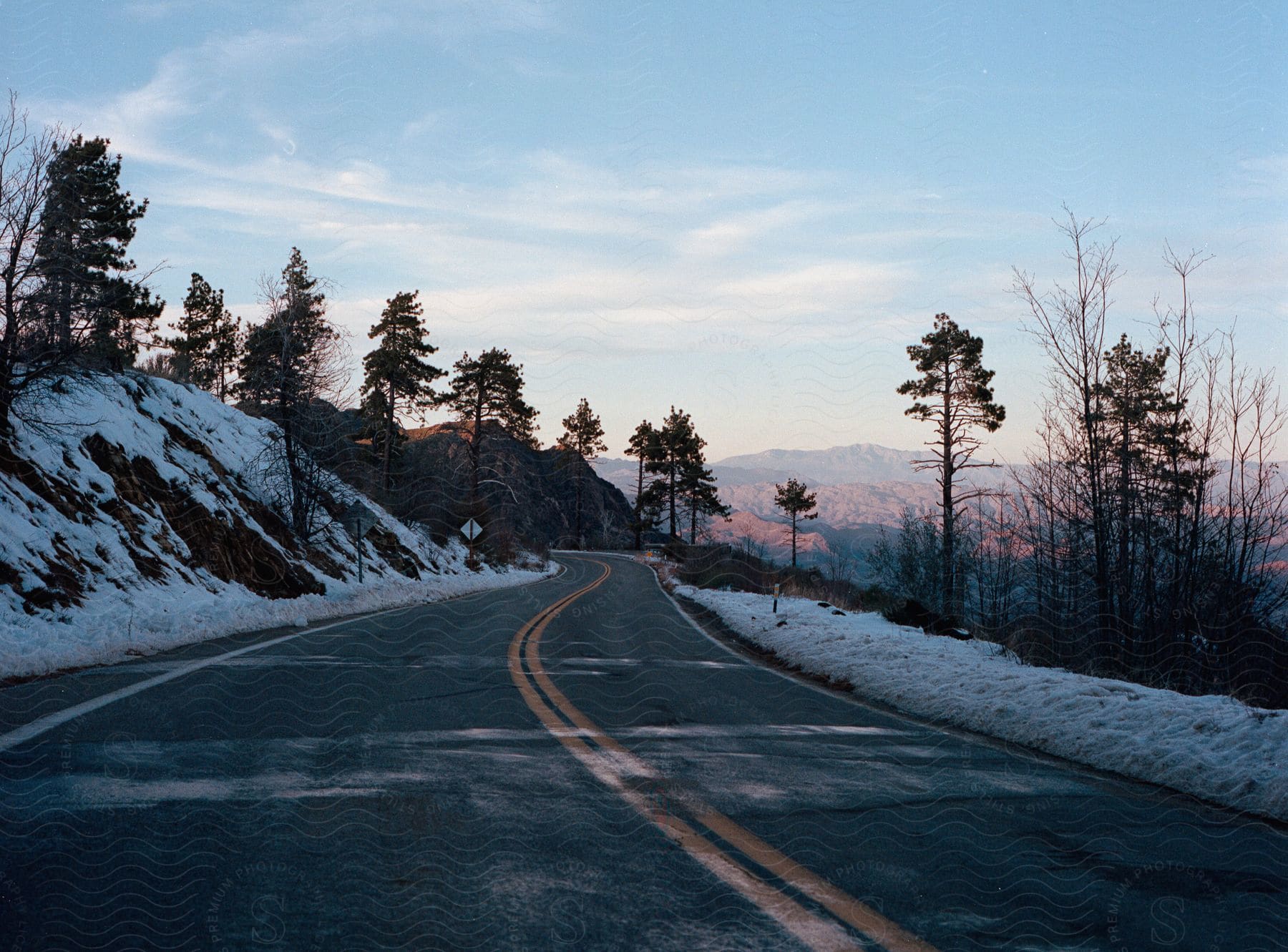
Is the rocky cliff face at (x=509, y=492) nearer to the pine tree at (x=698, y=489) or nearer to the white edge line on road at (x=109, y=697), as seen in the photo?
the pine tree at (x=698, y=489)

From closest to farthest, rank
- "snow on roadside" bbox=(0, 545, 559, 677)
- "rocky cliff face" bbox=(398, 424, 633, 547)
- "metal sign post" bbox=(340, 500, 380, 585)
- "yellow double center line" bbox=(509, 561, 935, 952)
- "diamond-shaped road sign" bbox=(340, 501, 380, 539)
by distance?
"yellow double center line" bbox=(509, 561, 935, 952)
"snow on roadside" bbox=(0, 545, 559, 677)
"metal sign post" bbox=(340, 500, 380, 585)
"diamond-shaped road sign" bbox=(340, 501, 380, 539)
"rocky cliff face" bbox=(398, 424, 633, 547)

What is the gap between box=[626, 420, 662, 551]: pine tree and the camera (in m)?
104

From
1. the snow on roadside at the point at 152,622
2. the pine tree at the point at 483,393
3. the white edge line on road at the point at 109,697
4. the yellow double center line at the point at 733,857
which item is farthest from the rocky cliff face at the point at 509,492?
the yellow double center line at the point at 733,857

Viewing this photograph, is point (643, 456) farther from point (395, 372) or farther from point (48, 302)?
point (48, 302)

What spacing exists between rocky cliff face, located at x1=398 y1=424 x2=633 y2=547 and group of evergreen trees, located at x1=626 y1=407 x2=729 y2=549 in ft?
37.2

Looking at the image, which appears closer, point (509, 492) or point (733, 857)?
point (733, 857)

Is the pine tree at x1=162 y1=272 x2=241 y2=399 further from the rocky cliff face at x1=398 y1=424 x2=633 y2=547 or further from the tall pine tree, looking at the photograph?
the tall pine tree

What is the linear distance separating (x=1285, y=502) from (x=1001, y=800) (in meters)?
9.26

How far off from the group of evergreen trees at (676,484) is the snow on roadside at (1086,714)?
88397mm

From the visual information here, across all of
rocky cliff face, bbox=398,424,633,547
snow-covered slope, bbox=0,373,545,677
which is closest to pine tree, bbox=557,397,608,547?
rocky cliff face, bbox=398,424,633,547

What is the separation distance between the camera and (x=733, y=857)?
3.71 m

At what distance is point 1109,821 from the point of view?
15.4ft

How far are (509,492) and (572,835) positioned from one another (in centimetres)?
8988

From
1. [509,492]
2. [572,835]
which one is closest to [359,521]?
[572,835]
